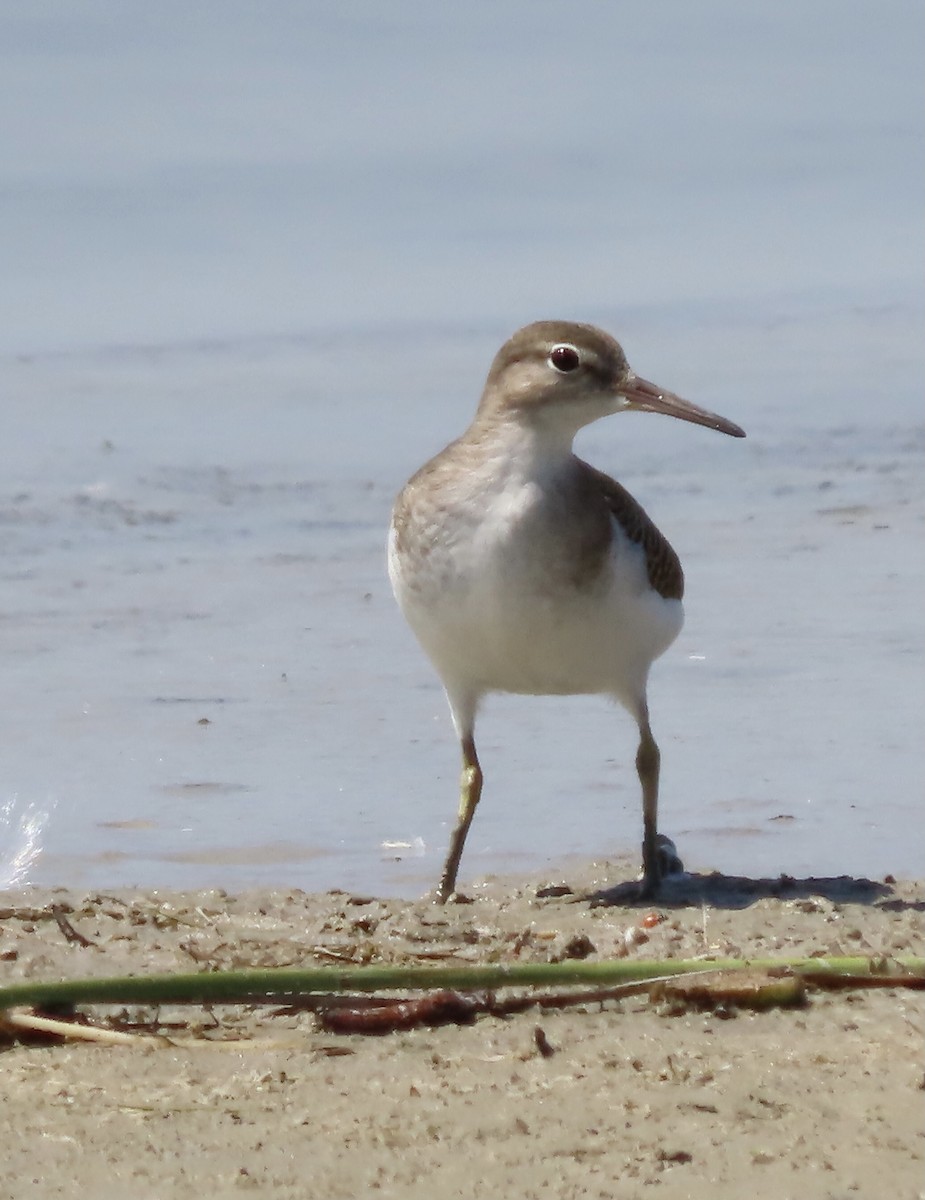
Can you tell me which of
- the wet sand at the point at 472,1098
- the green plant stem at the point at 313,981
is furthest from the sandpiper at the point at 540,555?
the green plant stem at the point at 313,981

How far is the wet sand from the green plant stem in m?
0.08

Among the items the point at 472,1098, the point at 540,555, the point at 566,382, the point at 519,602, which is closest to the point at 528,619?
the point at 519,602

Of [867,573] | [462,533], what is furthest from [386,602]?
[462,533]

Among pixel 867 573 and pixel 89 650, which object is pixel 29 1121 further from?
pixel 867 573

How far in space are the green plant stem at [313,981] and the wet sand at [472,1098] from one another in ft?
0.26

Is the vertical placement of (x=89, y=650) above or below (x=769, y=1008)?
below

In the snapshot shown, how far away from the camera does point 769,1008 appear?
445cm

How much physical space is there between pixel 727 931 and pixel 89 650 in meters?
3.89

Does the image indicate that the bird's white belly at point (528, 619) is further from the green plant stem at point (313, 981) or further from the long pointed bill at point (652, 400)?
the green plant stem at point (313, 981)

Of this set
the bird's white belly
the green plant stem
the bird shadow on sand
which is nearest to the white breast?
the bird's white belly

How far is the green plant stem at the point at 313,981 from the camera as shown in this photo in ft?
13.6

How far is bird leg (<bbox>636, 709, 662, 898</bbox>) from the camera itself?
6148mm

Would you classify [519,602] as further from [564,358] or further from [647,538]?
[564,358]

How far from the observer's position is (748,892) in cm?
603
